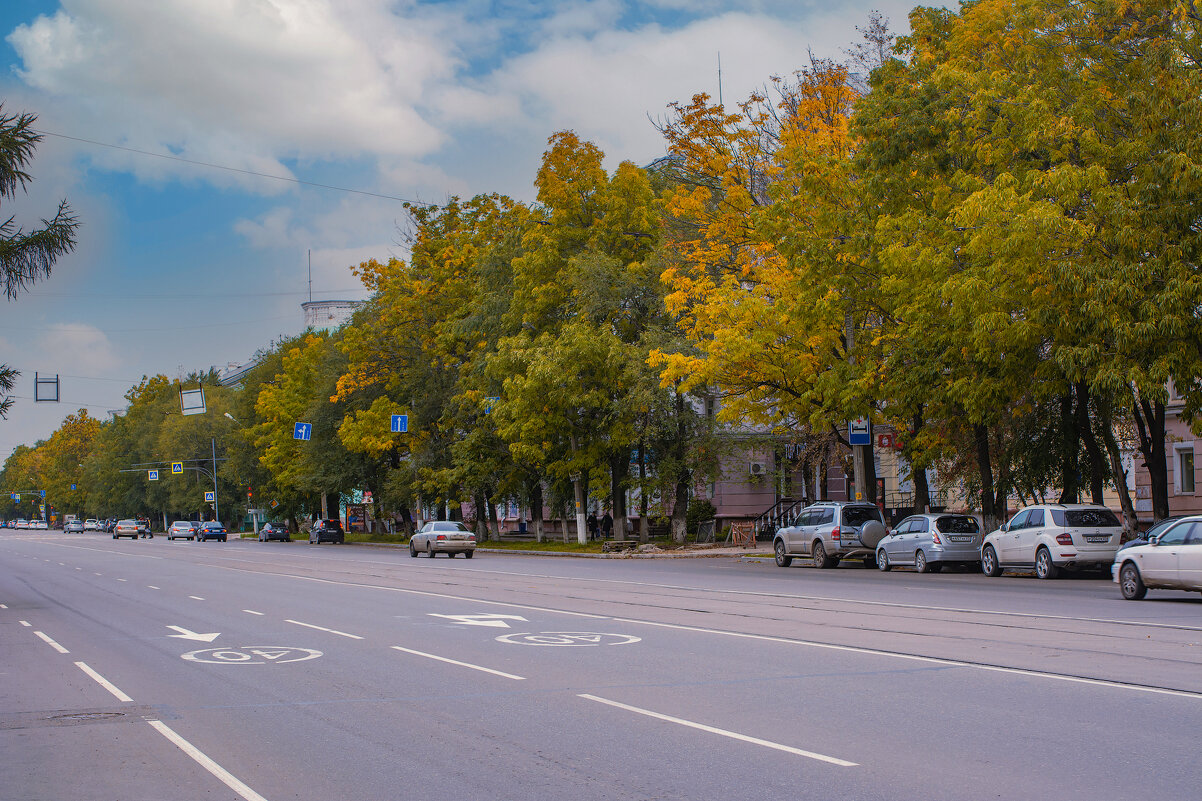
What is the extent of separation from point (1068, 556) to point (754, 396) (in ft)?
38.5

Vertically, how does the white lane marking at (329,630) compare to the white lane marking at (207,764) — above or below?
below

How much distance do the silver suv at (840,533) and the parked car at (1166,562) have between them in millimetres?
12258

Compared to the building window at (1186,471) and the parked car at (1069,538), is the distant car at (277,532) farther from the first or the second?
the parked car at (1069,538)

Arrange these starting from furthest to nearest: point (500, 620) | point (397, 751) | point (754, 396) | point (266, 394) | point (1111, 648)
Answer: point (266, 394) → point (754, 396) → point (500, 620) → point (1111, 648) → point (397, 751)

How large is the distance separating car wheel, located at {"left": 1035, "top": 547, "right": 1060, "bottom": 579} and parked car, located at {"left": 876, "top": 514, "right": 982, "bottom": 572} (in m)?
3.38

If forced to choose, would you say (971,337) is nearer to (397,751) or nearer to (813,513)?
(813,513)

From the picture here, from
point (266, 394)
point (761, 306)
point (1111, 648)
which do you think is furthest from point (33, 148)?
Result: point (266, 394)

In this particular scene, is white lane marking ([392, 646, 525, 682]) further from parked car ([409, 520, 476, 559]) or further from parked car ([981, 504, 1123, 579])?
parked car ([409, 520, 476, 559])

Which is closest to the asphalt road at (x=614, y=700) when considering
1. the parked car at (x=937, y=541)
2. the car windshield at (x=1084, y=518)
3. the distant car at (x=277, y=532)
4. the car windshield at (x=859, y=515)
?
the car windshield at (x=1084, y=518)

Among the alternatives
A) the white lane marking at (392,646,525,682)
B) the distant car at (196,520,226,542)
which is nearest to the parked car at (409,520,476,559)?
the white lane marking at (392,646,525,682)

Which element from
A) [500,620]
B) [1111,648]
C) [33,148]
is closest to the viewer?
[1111,648]

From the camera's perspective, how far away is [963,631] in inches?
565

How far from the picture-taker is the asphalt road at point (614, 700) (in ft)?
22.8

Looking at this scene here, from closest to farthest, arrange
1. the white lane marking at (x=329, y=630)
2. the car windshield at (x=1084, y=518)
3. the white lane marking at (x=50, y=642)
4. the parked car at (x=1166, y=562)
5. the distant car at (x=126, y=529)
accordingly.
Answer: the white lane marking at (x=50, y=642) < the white lane marking at (x=329, y=630) < the parked car at (x=1166, y=562) < the car windshield at (x=1084, y=518) < the distant car at (x=126, y=529)
